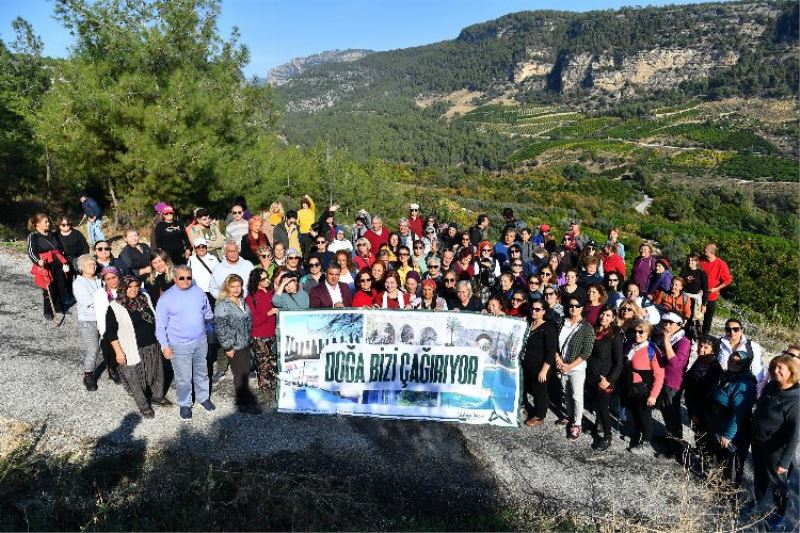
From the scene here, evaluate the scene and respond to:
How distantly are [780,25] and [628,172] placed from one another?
116 m

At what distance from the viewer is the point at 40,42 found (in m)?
20.4

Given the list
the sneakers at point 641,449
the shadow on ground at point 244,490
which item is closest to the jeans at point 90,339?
the shadow on ground at point 244,490

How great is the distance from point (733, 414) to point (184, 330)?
5.84 meters

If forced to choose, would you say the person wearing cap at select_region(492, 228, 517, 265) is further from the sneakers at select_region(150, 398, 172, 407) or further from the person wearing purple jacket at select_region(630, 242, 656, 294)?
the sneakers at select_region(150, 398, 172, 407)

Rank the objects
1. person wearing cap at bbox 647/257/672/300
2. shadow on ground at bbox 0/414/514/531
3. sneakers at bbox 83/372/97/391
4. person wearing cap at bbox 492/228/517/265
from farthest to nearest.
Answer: person wearing cap at bbox 492/228/517/265 → person wearing cap at bbox 647/257/672/300 → sneakers at bbox 83/372/97/391 → shadow on ground at bbox 0/414/514/531

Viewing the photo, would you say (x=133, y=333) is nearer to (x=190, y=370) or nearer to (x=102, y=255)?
(x=190, y=370)

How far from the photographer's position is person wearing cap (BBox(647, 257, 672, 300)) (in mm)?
8031

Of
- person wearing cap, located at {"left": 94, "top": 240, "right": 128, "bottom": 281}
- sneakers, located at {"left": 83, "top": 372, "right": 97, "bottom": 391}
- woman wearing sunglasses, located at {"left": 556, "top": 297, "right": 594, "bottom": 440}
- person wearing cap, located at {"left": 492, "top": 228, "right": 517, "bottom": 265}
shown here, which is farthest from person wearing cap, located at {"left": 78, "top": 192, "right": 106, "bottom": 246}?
woman wearing sunglasses, located at {"left": 556, "top": 297, "right": 594, "bottom": 440}

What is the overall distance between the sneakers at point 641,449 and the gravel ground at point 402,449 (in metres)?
0.09

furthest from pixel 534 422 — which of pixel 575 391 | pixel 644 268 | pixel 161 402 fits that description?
pixel 161 402

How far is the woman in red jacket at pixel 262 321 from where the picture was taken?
6.06 meters

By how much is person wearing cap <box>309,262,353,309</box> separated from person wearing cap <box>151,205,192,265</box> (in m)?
2.63

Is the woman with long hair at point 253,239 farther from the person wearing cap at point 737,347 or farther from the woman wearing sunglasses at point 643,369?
the person wearing cap at point 737,347

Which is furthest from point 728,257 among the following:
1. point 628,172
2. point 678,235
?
point 628,172
